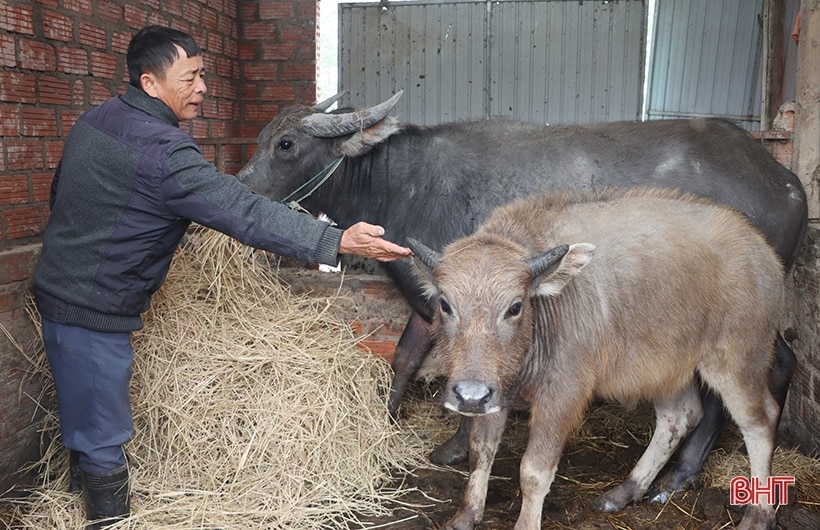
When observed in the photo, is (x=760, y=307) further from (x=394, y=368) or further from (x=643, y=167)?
(x=394, y=368)

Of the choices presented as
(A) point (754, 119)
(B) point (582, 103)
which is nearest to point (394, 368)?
(B) point (582, 103)

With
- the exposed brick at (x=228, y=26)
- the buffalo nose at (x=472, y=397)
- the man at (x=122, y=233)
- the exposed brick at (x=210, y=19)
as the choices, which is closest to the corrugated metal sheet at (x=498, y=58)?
the exposed brick at (x=228, y=26)

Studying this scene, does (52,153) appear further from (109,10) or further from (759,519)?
(759,519)

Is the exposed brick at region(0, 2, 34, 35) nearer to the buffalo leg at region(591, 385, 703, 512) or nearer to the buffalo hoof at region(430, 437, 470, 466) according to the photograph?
the buffalo hoof at region(430, 437, 470, 466)

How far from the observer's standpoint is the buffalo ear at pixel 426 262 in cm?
372

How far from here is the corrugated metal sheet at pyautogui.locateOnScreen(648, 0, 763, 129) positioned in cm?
809

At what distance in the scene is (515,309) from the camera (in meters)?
3.55

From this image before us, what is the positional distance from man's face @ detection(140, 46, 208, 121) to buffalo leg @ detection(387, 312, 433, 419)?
221 cm

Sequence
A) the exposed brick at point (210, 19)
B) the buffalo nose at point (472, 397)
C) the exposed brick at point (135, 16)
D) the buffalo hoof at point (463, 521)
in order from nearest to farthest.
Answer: the buffalo nose at point (472, 397) → the buffalo hoof at point (463, 521) → the exposed brick at point (135, 16) → the exposed brick at point (210, 19)

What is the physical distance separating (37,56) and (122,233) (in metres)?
1.73

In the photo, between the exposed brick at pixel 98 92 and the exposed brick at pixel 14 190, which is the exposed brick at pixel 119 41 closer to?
the exposed brick at pixel 98 92

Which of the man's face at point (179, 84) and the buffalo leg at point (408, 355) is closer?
the man's face at point (179, 84)

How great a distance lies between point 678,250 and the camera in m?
4.11

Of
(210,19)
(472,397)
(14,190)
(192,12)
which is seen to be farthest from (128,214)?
(210,19)
